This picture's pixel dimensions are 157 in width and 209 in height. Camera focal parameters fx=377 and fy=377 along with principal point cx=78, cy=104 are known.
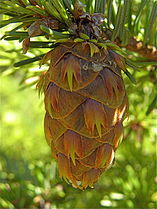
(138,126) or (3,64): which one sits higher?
(3,64)

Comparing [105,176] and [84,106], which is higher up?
[84,106]

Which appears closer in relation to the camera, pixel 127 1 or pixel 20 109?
pixel 127 1

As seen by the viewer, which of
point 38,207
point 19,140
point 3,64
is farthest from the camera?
point 19,140

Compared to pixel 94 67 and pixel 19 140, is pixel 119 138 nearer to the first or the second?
pixel 94 67

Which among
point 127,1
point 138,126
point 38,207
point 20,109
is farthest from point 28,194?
point 20,109

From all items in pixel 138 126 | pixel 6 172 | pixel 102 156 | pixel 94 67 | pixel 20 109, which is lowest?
pixel 20 109

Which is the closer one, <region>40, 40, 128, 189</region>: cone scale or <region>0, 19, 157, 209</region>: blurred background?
<region>40, 40, 128, 189</region>: cone scale

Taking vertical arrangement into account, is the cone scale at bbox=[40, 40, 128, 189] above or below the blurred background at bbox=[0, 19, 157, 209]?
above

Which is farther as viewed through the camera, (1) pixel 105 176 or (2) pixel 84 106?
(1) pixel 105 176
